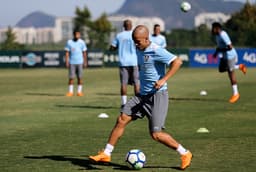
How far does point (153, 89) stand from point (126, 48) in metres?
8.85

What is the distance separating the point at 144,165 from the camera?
10398 millimetres

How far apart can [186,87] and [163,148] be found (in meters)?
16.7

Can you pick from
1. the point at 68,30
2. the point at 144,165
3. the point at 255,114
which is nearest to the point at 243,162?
the point at 144,165

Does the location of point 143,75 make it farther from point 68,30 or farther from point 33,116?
point 68,30

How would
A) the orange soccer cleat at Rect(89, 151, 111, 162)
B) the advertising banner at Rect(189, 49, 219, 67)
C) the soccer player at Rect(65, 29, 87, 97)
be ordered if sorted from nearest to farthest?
the orange soccer cleat at Rect(89, 151, 111, 162)
the soccer player at Rect(65, 29, 87, 97)
the advertising banner at Rect(189, 49, 219, 67)

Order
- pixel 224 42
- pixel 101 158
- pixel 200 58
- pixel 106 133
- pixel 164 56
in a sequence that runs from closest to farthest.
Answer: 1. pixel 164 56
2. pixel 101 158
3. pixel 106 133
4. pixel 224 42
5. pixel 200 58

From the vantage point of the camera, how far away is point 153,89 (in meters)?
10.1

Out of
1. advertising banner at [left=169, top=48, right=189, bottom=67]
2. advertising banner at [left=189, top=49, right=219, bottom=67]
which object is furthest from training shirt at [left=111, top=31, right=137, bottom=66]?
advertising banner at [left=169, top=48, right=189, bottom=67]

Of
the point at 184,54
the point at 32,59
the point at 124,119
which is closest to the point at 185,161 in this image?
the point at 124,119

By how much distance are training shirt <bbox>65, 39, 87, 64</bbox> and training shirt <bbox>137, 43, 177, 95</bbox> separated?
13.9 m

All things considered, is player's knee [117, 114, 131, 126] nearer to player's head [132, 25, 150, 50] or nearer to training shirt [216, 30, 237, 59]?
player's head [132, 25, 150, 50]

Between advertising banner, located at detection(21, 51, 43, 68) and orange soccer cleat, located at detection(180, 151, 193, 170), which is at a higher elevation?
orange soccer cleat, located at detection(180, 151, 193, 170)

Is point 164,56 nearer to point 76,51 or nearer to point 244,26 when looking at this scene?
point 76,51

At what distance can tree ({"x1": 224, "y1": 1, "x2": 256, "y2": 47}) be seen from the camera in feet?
227
